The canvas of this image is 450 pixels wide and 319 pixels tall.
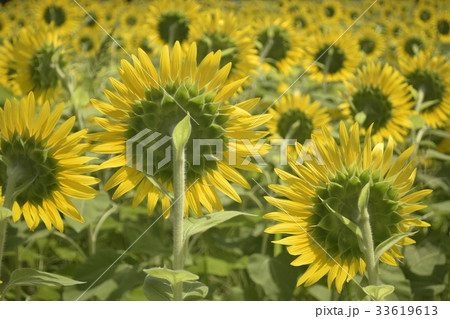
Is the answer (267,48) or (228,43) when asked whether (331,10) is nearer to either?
(267,48)

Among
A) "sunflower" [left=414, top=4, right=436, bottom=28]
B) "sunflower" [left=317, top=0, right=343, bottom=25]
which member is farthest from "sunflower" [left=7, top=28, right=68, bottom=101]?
"sunflower" [left=317, top=0, right=343, bottom=25]

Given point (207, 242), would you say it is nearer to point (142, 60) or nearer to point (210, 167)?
point (210, 167)

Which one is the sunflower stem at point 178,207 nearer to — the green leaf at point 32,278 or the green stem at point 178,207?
the green stem at point 178,207

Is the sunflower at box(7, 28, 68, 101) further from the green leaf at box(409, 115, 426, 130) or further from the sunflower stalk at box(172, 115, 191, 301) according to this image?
the green leaf at box(409, 115, 426, 130)

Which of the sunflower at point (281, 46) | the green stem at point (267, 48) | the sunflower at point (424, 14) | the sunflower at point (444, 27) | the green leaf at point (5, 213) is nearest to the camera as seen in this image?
the green leaf at point (5, 213)

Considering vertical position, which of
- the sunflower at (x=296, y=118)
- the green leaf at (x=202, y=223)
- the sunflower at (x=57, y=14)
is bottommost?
the green leaf at (x=202, y=223)

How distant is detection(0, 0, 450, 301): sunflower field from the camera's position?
1.07 m

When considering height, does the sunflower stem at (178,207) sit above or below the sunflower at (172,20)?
below

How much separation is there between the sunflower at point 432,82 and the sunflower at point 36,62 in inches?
63.6

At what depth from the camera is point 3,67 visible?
6.88ft

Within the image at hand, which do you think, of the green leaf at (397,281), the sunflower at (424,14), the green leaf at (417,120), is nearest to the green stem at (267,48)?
the green leaf at (417,120)

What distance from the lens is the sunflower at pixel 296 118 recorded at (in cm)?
215

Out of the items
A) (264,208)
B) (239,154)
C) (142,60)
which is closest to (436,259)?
(264,208)

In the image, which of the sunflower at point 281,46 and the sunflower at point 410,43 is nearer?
the sunflower at point 281,46
